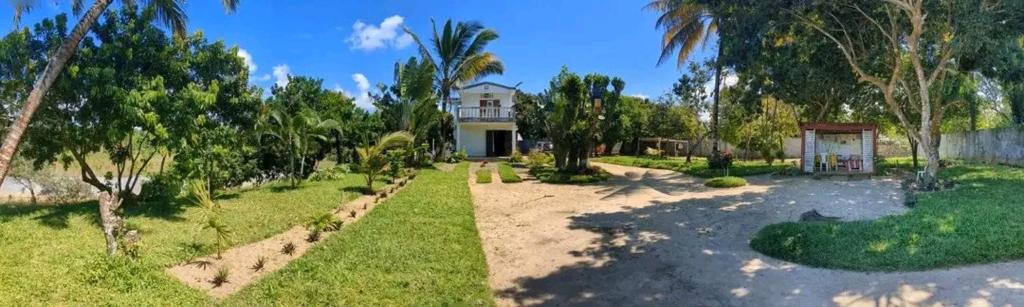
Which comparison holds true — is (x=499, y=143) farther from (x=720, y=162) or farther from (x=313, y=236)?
(x=313, y=236)

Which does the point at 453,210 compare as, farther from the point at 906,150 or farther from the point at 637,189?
the point at 906,150

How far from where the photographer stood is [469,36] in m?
29.7

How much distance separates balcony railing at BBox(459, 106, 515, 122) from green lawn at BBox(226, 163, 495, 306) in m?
25.1

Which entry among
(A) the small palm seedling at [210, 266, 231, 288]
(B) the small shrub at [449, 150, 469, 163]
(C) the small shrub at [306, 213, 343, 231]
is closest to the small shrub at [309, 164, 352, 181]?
(C) the small shrub at [306, 213, 343, 231]

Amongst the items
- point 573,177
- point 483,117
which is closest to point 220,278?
point 573,177

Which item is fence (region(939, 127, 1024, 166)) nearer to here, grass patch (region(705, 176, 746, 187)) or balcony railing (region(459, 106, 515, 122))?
grass patch (region(705, 176, 746, 187))

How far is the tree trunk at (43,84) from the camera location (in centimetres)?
779

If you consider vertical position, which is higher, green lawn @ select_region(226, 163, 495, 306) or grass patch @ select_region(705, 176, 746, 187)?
grass patch @ select_region(705, 176, 746, 187)

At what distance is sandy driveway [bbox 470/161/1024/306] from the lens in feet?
18.0

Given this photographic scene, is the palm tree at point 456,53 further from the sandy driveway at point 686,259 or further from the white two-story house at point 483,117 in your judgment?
the sandy driveway at point 686,259

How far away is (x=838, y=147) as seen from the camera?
701 inches

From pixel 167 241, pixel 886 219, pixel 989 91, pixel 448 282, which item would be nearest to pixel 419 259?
pixel 448 282

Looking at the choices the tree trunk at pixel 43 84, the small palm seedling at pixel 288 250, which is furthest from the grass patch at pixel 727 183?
the tree trunk at pixel 43 84

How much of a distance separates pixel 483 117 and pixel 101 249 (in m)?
29.0
